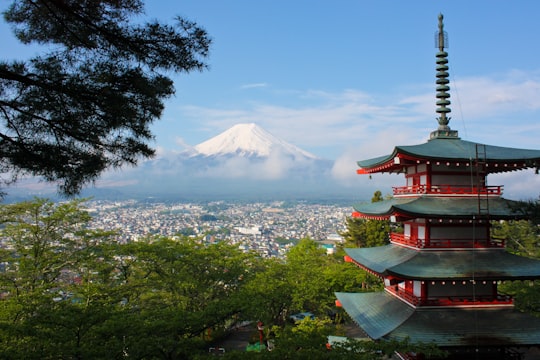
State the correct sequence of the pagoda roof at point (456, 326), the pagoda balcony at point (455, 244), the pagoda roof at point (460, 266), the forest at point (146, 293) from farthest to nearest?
1. the pagoda balcony at point (455, 244)
2. the pagoda roof at point (460, 266)
3. the pagoda roof at point (456, 326)
4. the forest at point (146, 293)

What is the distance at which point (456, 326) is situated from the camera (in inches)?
375

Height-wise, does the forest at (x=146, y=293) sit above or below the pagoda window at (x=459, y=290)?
below

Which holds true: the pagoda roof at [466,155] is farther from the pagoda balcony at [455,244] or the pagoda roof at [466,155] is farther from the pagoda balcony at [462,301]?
the pagoda balcony at [462,301]

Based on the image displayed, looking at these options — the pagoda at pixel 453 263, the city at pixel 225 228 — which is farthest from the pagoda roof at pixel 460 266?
the city at pixel 225 228

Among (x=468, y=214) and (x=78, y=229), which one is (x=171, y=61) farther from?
(x=78, y=229)

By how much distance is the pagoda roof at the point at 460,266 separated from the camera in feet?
31.3

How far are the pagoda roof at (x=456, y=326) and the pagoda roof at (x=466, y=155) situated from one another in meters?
3.81

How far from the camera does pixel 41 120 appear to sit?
5746 millimetres

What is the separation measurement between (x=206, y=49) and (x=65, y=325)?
674cm

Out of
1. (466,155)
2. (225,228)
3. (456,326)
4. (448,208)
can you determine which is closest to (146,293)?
(456,326)

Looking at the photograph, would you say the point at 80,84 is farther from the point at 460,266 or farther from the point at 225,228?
the point at 225,228

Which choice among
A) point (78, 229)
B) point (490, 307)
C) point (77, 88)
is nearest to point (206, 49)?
point (77, 88)

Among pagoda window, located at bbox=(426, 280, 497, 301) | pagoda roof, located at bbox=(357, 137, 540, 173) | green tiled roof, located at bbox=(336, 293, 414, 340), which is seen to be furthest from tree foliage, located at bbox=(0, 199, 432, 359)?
pagoda roof, located at bbox=(357, 137, 540, 173)

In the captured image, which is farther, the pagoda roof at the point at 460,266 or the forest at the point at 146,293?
the pagoda roof at the point at 460,266
